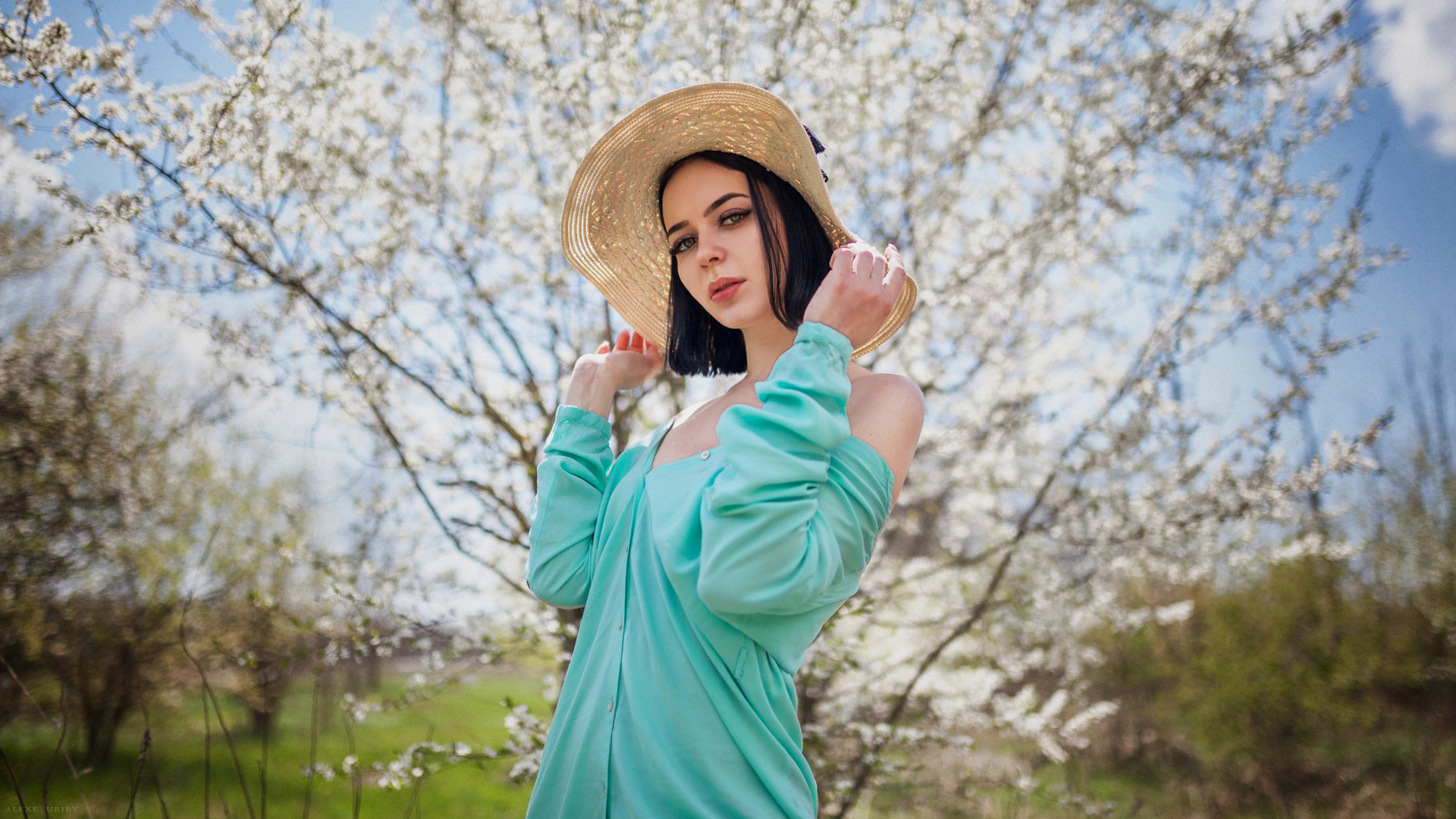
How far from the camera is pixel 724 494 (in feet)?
3.11

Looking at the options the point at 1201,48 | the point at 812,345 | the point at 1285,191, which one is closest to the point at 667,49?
the point at 812,345

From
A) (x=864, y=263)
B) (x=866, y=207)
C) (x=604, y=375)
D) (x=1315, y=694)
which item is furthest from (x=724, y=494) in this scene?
(x=1315, y=694)

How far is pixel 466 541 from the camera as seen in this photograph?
2.77 meters

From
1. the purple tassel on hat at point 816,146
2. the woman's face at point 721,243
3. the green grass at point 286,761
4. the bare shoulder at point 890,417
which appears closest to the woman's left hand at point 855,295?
the bare shoulder at point 890,417

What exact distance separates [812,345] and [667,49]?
2.48 m

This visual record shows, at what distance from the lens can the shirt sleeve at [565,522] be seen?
1.31 m

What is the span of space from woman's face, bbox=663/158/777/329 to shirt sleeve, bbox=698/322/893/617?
28cm

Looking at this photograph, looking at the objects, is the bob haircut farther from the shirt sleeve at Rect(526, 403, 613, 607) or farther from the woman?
the shirt sleeve at Rect(526, 403, 613, 607)

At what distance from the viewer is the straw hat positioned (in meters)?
1.39

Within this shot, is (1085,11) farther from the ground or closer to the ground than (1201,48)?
farther from the ground

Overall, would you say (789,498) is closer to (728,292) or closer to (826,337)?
(826,337)

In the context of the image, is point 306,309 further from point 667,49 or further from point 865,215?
point 865,215

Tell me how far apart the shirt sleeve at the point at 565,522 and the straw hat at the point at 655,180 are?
0.49m

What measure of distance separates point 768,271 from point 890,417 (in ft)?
1.28
